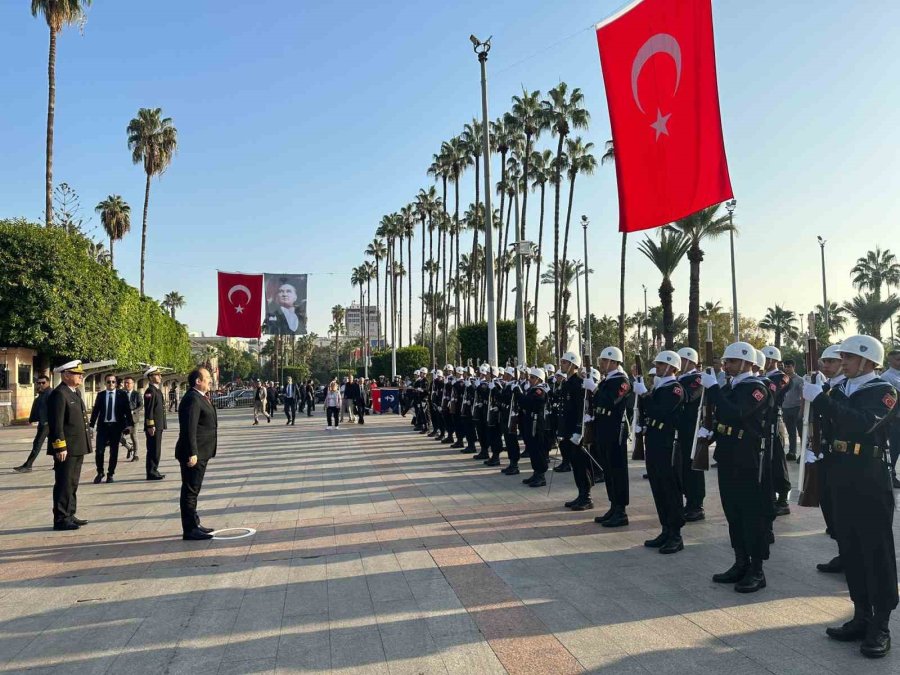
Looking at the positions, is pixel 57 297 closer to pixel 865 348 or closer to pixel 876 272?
pixel 865 348

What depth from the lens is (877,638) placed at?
4.23 m

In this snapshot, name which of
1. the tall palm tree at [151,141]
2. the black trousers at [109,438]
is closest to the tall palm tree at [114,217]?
the tall palm tree at [151,141]

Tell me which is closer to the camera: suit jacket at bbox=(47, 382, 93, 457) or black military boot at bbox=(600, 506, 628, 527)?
black military boot at bbox=(600, 506, 628, 527)

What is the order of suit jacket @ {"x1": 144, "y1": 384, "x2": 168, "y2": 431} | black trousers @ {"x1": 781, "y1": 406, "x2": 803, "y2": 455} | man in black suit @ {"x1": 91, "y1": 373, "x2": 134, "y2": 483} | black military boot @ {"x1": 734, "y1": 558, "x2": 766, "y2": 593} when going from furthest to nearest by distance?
1. black trousers @ {"x1": 781, "y1": 406, "x2": 803, "y2": 455}
2. suit jacket @ {"x1": 144, "y1": 384, "x2": 168, "y2": 431}
3. man in black suit @ {"x1": 91, "y1": 373, "x2": 134, "y2": 483}
4. black military boot @ {"x1": 734, "y1": 558, "x2": 766, "y2": 593}

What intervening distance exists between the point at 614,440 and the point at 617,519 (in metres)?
0.89

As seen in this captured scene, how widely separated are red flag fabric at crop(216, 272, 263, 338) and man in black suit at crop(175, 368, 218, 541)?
22648mm

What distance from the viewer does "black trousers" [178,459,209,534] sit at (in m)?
7.63

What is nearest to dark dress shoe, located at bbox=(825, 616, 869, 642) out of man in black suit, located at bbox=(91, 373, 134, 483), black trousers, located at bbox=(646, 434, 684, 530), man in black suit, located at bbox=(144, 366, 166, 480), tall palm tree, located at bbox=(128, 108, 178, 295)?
black trousers, located at bbox=(646, 434, 684, 530)

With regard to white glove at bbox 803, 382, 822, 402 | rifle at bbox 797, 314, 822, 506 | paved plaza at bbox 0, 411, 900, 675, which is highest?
white glove at bbox 803, 382, 822, 402

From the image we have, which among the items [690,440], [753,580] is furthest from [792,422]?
[753,580]

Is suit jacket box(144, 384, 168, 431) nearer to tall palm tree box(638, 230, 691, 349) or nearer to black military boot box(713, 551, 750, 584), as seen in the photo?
black military boot box(713, 551, 750, 584)

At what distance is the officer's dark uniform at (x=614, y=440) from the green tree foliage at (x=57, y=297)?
2589 centimetres

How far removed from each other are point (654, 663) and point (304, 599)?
2776 millimetres

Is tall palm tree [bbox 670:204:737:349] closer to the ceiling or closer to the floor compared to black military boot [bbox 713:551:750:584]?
closer to the ceiling
